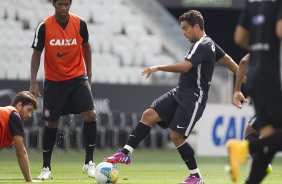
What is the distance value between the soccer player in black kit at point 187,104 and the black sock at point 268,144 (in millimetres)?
2954

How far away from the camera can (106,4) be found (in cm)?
2700

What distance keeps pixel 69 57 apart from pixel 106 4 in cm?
1536

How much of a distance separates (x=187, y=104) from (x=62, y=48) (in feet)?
6.86

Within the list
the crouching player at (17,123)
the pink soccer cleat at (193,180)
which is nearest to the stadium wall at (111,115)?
the pink soccer cleat at (193,180)

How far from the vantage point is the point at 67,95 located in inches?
467

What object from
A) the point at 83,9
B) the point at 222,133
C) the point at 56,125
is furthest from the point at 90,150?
the point at 83,9

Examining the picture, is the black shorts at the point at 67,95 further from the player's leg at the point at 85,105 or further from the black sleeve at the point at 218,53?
the black sleeve at the point at 218,53

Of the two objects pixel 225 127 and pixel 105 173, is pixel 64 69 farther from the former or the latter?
pixel 225 127

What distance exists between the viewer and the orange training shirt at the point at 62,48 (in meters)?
11.7

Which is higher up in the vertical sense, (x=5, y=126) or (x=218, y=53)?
(x=218, y=53)

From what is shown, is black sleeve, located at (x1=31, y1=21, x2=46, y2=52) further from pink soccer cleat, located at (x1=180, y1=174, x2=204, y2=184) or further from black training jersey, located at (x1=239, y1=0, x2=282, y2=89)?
black training jersey, located at (x1=239, y1=0, x2=282, y2=89)

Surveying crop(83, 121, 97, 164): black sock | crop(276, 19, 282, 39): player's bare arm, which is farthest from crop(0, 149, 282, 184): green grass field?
crop(276, 19, 282, 39): player's bare arm

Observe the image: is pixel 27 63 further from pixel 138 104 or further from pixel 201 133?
pixel 201 133

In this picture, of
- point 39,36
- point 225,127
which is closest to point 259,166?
point 39,36
